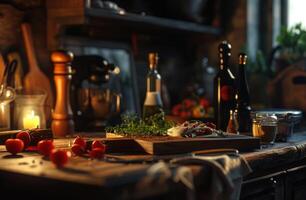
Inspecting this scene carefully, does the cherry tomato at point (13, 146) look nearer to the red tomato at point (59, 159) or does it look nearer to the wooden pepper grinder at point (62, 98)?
the red tomato at point (59, 159)

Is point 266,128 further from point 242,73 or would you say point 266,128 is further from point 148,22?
point 148,22

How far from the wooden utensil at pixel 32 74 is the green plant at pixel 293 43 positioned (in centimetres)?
148

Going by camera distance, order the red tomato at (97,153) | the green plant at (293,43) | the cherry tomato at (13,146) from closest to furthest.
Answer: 1. the red tomato at (97,153)
2. the cherry tomato at (13,146)
3. the green plant at (293,43)

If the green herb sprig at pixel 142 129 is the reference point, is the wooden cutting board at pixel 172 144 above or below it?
below

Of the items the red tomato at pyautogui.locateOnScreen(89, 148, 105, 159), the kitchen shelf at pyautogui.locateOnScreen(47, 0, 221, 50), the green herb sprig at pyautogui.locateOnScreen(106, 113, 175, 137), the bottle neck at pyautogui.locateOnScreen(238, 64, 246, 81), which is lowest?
the red tomato at pyautogui.locateOnScreen(89, 148, 105, 159)

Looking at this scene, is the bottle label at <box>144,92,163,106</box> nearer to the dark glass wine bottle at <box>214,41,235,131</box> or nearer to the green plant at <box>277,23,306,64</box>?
the dark glass wine bottle at <box>214,41,235,131</box>

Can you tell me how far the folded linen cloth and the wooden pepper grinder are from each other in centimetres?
83

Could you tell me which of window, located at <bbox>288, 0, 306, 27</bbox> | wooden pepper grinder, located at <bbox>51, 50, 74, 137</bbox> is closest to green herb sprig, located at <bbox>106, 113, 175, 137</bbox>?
wooden pepper grinder, located at <bbox>51, 50, 74, 137</bbox>

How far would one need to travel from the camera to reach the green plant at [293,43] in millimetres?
3373

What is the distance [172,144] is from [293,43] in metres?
1.79

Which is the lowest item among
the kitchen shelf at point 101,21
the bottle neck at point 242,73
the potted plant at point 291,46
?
the bottle neck at point 242,73

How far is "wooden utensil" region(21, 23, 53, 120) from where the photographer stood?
101 inches

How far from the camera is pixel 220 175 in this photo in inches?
62.5

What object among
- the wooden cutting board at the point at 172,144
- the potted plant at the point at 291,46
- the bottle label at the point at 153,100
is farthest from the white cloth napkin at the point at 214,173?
the potted plant at the point at 291,46
